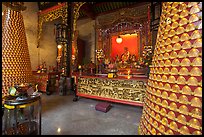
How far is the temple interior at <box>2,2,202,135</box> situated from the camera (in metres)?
1.05

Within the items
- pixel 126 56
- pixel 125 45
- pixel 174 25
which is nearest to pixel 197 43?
pixel 174 25

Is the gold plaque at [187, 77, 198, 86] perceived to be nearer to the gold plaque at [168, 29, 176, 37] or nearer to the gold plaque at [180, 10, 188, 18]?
the gold plaque at [168, 29, 176, 37]

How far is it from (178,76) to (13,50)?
329cm

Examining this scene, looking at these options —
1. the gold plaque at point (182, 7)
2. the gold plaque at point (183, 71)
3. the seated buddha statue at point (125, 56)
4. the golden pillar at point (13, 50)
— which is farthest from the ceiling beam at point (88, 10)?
the gold plaque at point (183, 71)

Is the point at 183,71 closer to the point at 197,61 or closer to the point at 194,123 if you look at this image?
the point at 197,61

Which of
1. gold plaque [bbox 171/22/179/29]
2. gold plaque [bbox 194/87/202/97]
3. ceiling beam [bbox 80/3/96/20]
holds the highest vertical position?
ceiling beam [bbox 80/3/96/20]

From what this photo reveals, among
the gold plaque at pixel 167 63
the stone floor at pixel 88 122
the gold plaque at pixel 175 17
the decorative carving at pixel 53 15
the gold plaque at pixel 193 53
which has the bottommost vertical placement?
the stone floor at pixel 88 122

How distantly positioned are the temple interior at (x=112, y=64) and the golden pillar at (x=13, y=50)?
0.02 m

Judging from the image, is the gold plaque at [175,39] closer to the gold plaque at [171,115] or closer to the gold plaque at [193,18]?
the gold plaque at [193,18]

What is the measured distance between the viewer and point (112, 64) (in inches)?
164

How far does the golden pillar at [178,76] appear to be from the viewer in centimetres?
98

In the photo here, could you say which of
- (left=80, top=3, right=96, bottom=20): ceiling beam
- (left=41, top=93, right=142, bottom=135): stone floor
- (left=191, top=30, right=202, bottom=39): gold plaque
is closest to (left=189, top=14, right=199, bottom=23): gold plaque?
(left=191, top=30, right=202, bottom=39): gold plaque

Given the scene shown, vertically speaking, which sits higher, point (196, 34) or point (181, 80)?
point (196, 34)

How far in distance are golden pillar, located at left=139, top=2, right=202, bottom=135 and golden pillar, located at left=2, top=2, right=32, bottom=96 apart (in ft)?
9.50
